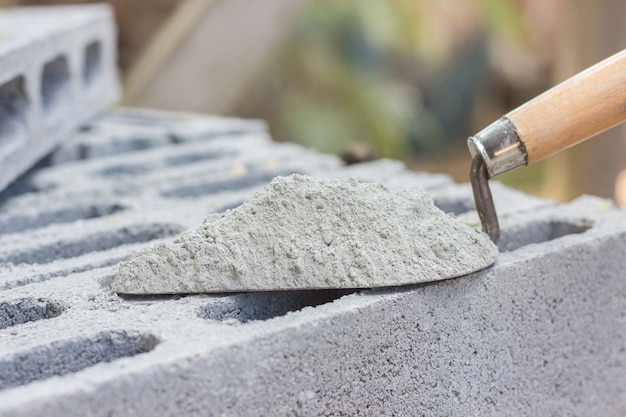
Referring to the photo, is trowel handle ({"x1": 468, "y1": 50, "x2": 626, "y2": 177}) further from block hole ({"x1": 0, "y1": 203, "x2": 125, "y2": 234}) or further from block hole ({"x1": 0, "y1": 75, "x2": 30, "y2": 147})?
block hole ({"x1": 0, "y1": 75, "x2": 30, "y2": 147})

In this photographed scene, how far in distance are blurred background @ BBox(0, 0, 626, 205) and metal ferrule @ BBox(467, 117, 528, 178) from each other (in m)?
0.56

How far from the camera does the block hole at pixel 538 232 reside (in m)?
1.01

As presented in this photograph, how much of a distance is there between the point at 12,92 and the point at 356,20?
8.59 ft

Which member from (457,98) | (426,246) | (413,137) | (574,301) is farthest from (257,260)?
(457,98)

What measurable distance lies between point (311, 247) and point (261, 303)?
0.28ft

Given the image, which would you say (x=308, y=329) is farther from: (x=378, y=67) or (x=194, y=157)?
(x=378, y=67)

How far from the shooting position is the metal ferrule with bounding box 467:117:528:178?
87 centimetres

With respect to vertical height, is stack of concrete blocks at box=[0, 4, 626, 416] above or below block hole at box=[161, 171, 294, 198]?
below

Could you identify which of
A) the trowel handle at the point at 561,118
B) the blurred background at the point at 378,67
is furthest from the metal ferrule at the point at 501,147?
the blurred background at the point at 378,67

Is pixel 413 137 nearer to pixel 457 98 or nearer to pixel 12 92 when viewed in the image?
pixel 457 98

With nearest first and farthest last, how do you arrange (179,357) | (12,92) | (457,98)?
(179,357) < (12,92) < (457,98)

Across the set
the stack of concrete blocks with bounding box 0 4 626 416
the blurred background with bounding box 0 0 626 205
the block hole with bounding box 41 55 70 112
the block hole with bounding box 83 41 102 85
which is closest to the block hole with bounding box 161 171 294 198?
the stack of concrete blocks with bounding box 0 4 626 416

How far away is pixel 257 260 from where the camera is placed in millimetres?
800

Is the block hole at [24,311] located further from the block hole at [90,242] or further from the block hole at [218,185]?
A: the block hole at [218,185]
